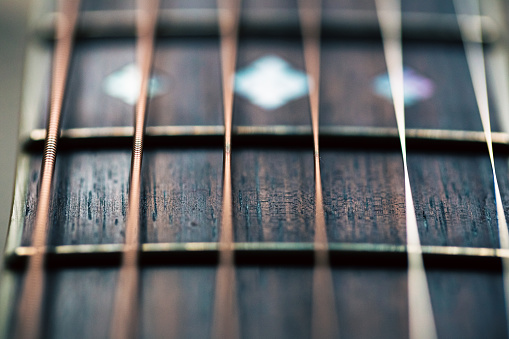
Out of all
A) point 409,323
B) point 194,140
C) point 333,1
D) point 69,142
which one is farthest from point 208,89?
point 409,323

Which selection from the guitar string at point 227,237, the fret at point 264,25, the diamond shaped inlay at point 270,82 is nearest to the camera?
the guitar string at point 227,237

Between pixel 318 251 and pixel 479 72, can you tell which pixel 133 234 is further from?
pixel 479 72

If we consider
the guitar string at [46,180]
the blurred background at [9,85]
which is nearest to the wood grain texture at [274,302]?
the guitar string at [46,180]

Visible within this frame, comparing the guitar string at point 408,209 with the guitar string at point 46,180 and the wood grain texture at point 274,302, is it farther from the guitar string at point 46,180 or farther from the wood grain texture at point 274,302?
the guitar string at point 46,180

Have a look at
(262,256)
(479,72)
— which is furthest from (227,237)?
(479,72)

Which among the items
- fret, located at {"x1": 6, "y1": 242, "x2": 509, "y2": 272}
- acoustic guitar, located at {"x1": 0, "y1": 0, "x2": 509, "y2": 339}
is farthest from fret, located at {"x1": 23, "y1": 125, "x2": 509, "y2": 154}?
fret, located at {"x1": 6, "y1": 242, "x2": 509, "y2": 272}

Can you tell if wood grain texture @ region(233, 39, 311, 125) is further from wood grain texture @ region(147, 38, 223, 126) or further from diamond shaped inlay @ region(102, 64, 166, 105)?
diamond shaped inlay @ region(102, 64, 166, 105)
